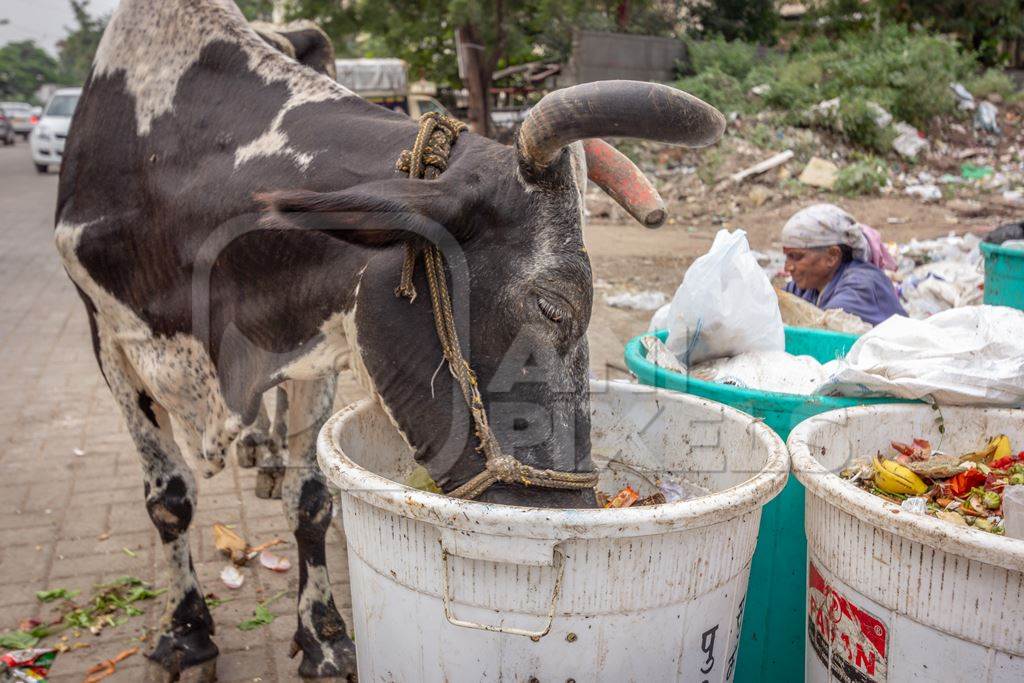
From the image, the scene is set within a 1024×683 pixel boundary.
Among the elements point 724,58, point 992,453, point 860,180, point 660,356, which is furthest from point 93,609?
point 724,58

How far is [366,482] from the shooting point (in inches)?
69.2

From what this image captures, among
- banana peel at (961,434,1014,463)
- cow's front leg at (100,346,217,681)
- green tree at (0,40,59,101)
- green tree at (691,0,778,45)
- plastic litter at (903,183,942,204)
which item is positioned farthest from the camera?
green tree at (0,40,59,101)

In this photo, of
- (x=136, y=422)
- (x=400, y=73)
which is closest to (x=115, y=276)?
(x=136, y=422)

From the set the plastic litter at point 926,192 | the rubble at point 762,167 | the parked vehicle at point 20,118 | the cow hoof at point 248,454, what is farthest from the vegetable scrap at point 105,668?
the parked vehicle at point 20,118

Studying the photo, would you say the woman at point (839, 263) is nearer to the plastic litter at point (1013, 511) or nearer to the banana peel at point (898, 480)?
the banana peel at point (898, 480)

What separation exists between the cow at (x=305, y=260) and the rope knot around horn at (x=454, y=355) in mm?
19

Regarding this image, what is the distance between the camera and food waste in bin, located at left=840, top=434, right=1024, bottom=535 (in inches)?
78.0

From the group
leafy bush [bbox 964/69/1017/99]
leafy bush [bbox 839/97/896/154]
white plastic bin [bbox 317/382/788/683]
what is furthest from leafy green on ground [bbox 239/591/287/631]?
leafy bush [bbox 964/69/1017/99]

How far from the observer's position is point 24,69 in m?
62.4

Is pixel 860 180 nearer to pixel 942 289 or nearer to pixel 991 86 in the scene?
pixel 991 86

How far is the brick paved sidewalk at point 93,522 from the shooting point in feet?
10.3

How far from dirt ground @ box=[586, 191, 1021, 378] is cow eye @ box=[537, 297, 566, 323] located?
4347 millimetres

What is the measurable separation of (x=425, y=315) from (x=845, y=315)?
8.14 ft

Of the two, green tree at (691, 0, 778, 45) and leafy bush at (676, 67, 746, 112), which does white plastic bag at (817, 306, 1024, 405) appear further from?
green tree at (691, 0, 778, 45)
